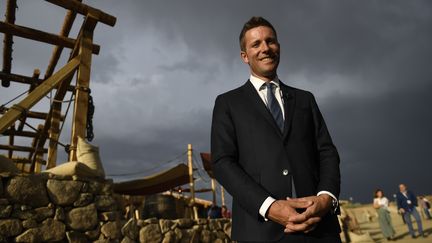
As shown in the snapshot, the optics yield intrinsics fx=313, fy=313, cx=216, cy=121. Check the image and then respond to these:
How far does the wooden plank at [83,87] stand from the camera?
5348 mm

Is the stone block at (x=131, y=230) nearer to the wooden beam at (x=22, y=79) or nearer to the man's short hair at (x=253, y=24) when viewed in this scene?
the wooden beam at (x=22, y=79)

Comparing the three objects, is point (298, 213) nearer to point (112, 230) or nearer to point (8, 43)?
point (112, 230)

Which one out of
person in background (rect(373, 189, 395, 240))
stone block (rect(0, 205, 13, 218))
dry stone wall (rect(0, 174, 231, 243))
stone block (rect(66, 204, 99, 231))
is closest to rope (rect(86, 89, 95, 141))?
dry stone wall (rect(0, 174, 231, 243))

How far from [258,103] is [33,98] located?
4.72m

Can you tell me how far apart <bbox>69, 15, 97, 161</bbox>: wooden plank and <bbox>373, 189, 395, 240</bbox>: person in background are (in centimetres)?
764

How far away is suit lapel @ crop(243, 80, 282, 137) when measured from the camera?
1405 mm

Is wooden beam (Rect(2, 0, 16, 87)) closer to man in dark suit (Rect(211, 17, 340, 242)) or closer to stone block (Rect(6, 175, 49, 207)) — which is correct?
stone block (Rect(6, 175, 49, 207))

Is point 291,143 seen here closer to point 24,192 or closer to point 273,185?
point 273,185

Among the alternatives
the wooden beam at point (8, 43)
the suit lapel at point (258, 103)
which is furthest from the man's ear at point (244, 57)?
the wooden beam at point (8, 43)

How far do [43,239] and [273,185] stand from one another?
13.1 ft

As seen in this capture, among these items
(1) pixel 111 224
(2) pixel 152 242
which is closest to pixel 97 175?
(1) pixel 111 224

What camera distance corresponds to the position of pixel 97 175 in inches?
194

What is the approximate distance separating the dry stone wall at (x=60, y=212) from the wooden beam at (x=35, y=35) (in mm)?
3122

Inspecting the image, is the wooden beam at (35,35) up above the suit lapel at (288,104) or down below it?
above
